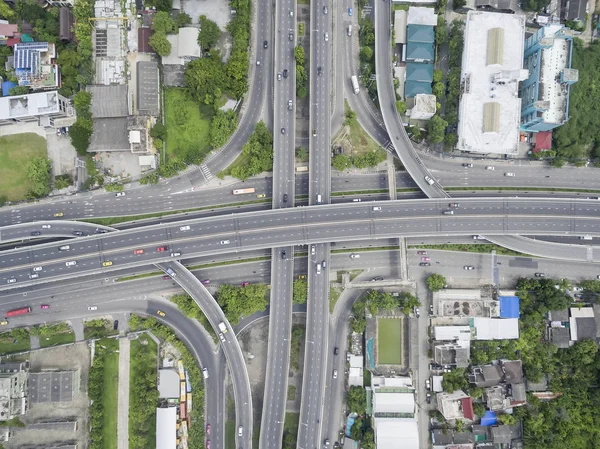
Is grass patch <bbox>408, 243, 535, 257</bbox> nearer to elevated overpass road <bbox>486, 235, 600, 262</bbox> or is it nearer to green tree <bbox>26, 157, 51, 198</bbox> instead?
elevated overpass road <bbox>486, 235, 600, 262</bbox>

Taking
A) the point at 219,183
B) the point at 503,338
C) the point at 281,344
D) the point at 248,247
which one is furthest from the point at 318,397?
the point at 219,183

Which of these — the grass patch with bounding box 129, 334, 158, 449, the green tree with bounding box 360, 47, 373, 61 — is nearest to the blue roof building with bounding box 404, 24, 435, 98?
the green tree with bounding box 360, 47, 373, 61

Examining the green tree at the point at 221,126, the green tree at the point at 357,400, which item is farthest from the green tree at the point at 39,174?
the green tree at the point at 357,400

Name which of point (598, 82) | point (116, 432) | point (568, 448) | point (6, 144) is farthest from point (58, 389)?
point (598, 82)

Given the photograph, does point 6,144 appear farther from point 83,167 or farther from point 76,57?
point 76,57

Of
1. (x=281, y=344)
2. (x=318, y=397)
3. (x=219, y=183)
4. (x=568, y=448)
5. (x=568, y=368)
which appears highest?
(x=219, y=183)

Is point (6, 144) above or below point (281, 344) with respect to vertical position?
above

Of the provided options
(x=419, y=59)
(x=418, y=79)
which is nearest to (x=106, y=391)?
(x=418, y=79)
